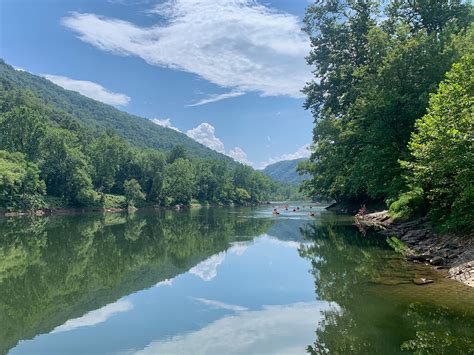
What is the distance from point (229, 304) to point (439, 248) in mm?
12543

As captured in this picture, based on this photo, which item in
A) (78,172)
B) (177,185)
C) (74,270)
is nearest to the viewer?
(74,270)

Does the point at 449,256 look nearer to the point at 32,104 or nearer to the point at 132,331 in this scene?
the point at 132,331

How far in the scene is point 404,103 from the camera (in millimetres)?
32688

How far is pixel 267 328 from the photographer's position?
38.0 feet

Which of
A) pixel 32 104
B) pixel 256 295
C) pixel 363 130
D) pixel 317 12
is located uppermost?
pixel 32 104

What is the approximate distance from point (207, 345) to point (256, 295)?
5593mm

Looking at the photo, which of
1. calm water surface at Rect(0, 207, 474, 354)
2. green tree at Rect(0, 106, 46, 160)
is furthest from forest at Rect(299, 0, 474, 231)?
green tree at Rect(0, 106, 46, 160)

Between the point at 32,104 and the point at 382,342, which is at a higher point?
the point at 32,104

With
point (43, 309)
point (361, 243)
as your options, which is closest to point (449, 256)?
point (361, 243)

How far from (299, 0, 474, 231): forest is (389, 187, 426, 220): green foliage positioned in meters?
0.09

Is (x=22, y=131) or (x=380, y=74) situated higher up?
(x=22, y=131)

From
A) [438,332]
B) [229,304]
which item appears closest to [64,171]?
[229,304]

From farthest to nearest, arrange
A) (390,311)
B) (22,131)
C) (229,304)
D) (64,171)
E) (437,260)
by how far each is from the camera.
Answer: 1. (64,171)
2. (22,131)
3. (437,260)
4. (229,304)
5. (390,311)

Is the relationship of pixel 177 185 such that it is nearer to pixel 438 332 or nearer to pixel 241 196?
pixel 241 196
